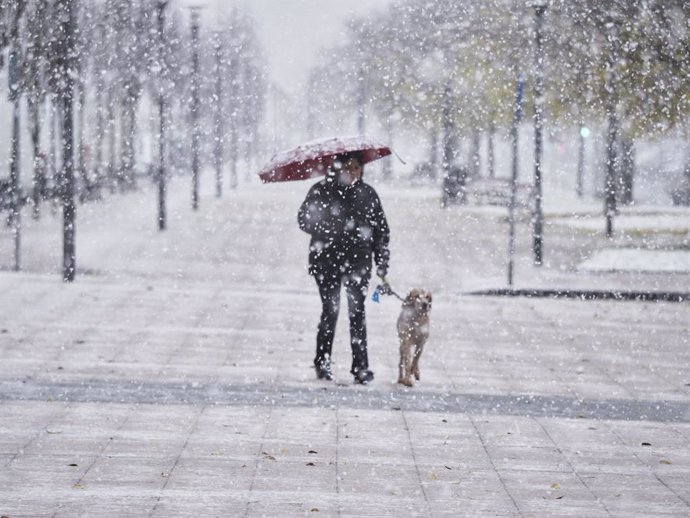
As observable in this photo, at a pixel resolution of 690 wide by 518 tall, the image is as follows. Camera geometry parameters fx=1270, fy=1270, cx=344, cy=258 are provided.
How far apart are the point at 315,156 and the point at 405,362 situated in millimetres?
1727

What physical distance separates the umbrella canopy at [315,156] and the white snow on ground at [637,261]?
442 inches

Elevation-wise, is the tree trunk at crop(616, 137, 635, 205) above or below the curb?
above

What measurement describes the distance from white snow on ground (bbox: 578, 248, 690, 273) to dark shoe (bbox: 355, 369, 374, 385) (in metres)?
11.3

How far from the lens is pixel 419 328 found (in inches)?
376

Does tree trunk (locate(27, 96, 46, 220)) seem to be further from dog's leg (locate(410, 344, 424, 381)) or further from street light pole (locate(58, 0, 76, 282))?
dog's leg (locate(410, 344, 424, 381))

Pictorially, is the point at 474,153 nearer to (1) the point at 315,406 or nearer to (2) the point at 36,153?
(2) the point at 36,153

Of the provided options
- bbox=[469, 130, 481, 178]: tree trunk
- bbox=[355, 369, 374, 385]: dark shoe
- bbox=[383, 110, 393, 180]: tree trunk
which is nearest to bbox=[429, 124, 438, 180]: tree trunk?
bbox=[383, 110, 393, 180]: tree trunk

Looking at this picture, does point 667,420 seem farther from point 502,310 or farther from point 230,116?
point 230,116

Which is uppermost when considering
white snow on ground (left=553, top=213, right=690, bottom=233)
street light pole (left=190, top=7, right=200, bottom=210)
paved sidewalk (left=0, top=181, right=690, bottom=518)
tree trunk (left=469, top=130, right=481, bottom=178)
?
street light pole (left=190, top=7, right=200, bottom=210)

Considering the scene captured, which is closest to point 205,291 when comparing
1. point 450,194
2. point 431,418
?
point 431,418

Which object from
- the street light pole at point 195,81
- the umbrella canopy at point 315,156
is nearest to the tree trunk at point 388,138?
the street light pole at point 195,81

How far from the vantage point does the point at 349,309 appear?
9.84m

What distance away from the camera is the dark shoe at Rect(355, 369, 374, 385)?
9820 mm

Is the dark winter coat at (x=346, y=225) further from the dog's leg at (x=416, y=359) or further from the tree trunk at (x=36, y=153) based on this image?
the tree trunk at (x=36, y=153)
